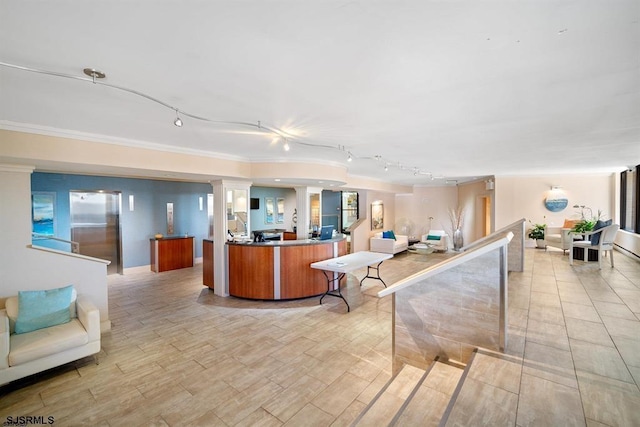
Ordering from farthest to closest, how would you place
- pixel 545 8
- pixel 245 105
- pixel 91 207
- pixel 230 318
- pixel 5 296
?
pixel 91 207, pixel 230 318, pixel 5 296, pixel 245 105, pixel 545 8

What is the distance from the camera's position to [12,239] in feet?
11.0

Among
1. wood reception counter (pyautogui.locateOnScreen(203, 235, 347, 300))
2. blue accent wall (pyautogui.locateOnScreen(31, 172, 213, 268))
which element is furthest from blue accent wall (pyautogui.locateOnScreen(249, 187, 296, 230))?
wood reception counter (pyautogui.locateOnScreen(203, 235, 347, 300))

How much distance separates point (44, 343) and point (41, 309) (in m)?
0.54

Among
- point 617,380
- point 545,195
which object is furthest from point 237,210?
point 545,195

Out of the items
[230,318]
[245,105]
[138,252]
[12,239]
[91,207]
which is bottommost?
[230,318]

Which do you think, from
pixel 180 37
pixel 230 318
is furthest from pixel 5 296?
pixel 180 37

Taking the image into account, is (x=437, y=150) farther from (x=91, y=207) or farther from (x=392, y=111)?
(x=91, y=207)

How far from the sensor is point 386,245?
9375 millimetres

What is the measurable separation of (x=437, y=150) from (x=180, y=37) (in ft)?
13.7

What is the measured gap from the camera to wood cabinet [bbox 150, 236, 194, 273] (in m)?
7.41

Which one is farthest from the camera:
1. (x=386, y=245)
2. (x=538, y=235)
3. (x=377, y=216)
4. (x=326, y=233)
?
(x=377, y=216)

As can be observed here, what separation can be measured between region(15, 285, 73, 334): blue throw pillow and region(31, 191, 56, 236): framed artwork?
376 centimetres

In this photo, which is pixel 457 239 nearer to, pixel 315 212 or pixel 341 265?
pixel 315 212

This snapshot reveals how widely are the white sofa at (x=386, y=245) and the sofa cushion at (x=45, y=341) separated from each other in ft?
26.2
